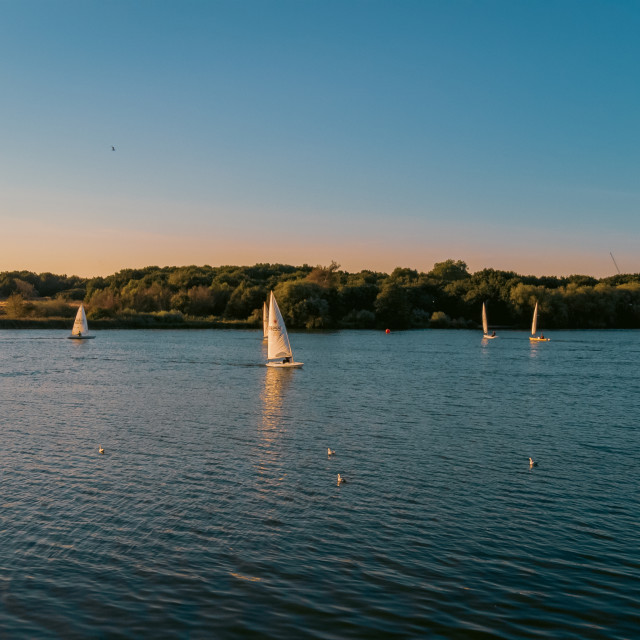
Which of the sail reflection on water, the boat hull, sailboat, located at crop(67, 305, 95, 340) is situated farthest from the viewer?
sailboat, located at crop(67, 305, 95, 340)

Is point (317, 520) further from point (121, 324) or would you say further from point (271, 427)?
point (121, 324)

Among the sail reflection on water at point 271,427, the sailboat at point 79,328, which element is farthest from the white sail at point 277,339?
the sailboat at point 79,328

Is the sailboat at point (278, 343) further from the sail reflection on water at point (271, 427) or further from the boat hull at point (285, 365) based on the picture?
the sail reflection on water at point (271, 427)

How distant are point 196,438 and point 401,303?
6173 inches

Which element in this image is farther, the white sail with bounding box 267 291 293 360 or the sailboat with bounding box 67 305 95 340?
the sailboat with bounding box 67 305 95 340

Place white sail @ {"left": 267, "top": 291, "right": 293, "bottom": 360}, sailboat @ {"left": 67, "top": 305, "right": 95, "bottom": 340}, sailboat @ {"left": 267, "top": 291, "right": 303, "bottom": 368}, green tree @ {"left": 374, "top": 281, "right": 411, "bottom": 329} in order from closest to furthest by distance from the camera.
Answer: sailboat @ {"left": 267, "top": 291, "right": 303, "bottom": 368} < white sail @ {"left": 267, "top": 291, "right": 293, "bottom": 360} < sailboat @ {"left": 67, "top": 305, "right": 95, "bottom": 340} < green tree @ {"left": 374, "top": 281, "right": 411, "bottom": 329}

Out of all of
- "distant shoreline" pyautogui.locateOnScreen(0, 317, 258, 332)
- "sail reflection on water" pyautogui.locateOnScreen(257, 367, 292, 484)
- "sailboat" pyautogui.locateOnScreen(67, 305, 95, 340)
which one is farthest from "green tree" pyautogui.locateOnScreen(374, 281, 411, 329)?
"sail reflection on water" pyautogui.locateOnScreen(257, 367, 292, 484)

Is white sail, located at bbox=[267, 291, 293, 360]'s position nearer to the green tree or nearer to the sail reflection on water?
the sail reflection on water

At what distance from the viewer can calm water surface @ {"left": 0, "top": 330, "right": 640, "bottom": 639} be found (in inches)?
538

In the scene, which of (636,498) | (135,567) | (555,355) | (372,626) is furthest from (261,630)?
(555,355)

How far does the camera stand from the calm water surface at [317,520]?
1367 centimetres

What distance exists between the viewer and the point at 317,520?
19.6m

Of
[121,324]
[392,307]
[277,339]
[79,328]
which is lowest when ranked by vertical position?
[79,328]

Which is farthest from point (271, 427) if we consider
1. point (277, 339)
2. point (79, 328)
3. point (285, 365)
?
point (79, 328)
